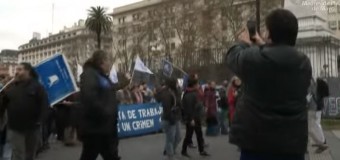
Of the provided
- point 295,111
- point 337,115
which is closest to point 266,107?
point 295,111

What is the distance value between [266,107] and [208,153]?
9.14 meters

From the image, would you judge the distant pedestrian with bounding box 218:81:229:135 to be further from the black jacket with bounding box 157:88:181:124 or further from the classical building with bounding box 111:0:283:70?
the classical building with bounding box 111:0:283:70

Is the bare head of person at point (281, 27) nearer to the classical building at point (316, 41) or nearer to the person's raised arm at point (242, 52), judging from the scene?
the person's raised arm at point (242, 52)

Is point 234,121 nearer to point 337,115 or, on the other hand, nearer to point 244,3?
point 337,115

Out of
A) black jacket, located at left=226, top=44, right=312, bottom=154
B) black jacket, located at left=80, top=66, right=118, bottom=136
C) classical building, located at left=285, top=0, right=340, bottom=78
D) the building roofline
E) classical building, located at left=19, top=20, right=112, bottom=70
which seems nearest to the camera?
black jacket, located at left=226, top=44, right=312, bottom=154

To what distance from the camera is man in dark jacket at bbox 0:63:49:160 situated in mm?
7691

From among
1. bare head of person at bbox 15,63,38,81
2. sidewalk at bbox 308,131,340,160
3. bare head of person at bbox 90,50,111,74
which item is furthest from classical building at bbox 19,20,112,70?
bare head of person at bbox 90,50,111,74

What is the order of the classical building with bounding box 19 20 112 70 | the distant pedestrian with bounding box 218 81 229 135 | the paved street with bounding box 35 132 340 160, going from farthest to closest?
the classical building with bounding box 19 20 112 70
the distant pedestrian with bounding box 218 81 229 135
the paved street with bounding box 35 132 340 160

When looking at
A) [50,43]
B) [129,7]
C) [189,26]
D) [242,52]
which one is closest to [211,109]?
[242,52]

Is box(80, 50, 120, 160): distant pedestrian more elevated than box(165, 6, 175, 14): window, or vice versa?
box(165, 6, 175, 14): window

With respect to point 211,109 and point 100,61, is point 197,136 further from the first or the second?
point 100,61

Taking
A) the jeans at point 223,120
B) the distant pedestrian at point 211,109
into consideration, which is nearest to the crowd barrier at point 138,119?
the distant pedestrian at point 211,109

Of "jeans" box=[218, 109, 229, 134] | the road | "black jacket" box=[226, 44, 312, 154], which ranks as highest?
"black jacket" box=[226, 44, 312, 154]

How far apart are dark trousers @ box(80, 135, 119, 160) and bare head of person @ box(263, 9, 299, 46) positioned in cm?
323
